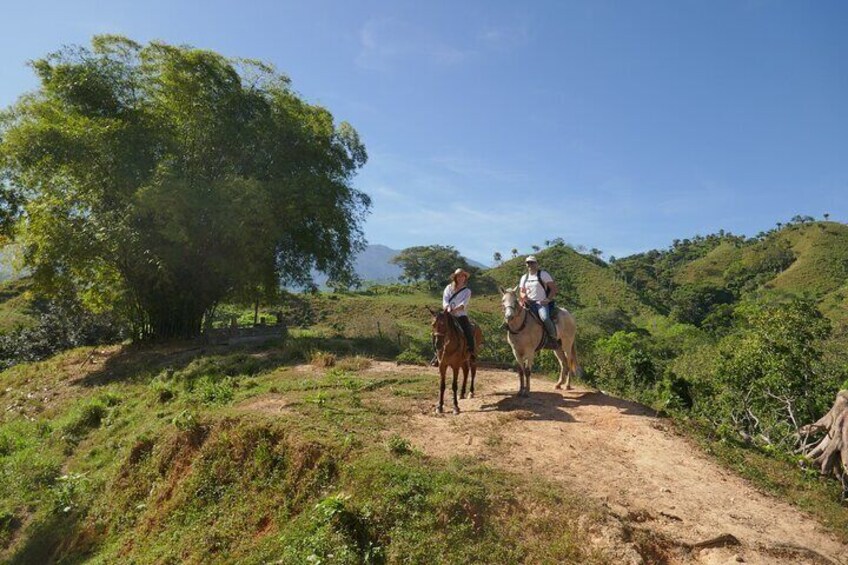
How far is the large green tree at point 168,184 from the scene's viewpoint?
18031 millimetres

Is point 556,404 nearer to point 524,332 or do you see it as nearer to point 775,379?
point 524,332

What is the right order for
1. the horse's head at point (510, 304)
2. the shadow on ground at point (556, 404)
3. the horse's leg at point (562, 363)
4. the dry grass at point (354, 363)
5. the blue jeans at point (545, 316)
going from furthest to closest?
the dry grass at point (354, 363)
the horse's leg at point (562, 363)
the blue jeans at point (545, 316)
the horse's head at point (510, 304)
the shadow on ground at point (556, 404)

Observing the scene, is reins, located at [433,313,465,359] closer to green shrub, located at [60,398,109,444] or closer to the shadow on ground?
the shadow on ground

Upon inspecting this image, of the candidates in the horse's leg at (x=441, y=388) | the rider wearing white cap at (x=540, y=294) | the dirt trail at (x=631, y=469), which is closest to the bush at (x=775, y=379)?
the rider wearing white cap at (x=540, y=294)

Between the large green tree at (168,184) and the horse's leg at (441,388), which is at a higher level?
the large green tree at (168,184)

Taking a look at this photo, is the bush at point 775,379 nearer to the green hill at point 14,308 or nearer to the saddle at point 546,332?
the saddle at point 546,332

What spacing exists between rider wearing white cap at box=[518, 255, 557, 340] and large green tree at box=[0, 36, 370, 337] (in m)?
10.8

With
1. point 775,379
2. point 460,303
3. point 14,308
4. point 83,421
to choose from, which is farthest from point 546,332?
point 14,308

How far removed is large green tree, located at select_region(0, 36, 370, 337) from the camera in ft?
59.2

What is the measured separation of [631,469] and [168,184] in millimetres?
16418

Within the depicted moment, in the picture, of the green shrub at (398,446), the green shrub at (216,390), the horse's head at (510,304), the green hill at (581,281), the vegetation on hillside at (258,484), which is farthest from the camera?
the green hill at (581,281)

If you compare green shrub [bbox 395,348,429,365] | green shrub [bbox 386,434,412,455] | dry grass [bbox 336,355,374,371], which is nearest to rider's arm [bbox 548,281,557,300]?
green shrub [bbox 386,434,412,455]

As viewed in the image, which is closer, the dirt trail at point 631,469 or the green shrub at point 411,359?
the dirt trail at point 631,469

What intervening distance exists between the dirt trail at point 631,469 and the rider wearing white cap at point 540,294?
61.1 inches
